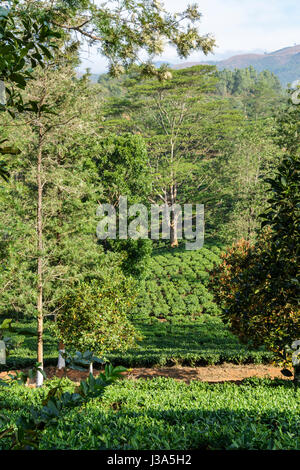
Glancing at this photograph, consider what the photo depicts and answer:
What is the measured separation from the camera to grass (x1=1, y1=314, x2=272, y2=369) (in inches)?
508

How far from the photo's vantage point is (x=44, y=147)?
37.4ft

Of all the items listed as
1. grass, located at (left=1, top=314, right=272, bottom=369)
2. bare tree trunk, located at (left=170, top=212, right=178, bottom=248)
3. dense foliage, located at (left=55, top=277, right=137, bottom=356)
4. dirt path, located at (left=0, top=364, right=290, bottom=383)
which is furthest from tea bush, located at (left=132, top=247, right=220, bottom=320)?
dense foliage, located at (left=55, top=277, right=137, bottom=356)

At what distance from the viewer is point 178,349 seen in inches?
556

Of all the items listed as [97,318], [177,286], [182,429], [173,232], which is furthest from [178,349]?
[173,232]

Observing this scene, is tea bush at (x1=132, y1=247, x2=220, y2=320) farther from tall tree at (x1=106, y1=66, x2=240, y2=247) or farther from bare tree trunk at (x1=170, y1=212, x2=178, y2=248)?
tall tree at (x1=106, y1=66, x2=240, y2=247)

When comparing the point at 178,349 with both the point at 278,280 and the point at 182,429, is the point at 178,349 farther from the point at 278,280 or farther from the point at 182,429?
the point at 182,429

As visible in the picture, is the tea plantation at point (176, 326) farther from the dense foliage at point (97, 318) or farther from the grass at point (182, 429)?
the grass at point (182, 429)

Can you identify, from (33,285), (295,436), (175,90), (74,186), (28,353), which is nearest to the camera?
(295,436)

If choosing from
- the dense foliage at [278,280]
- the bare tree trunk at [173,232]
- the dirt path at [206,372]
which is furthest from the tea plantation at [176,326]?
the bare tree trunk at [173,232]

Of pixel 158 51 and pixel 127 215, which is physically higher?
pixel 158 51

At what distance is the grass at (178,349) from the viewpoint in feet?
42.3
